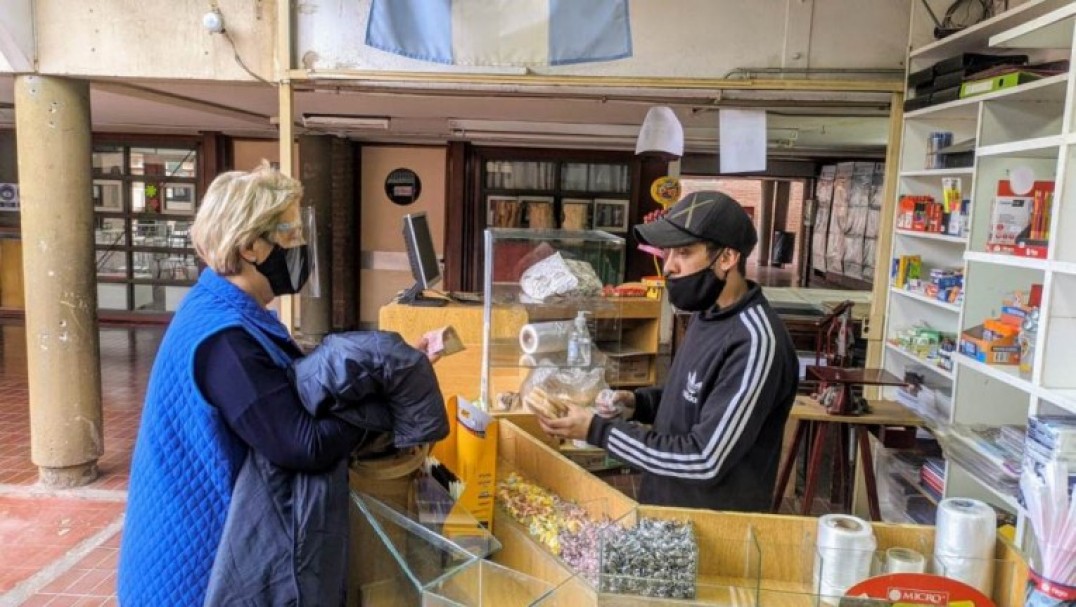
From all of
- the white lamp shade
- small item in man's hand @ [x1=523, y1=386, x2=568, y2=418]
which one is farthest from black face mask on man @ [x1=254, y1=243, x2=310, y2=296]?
the white lamp shade

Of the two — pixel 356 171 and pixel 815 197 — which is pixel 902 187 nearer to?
pixel 356 171

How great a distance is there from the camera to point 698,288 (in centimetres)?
196

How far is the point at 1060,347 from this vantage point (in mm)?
2426

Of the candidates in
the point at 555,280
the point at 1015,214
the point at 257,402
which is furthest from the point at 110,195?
the point at 1015,214

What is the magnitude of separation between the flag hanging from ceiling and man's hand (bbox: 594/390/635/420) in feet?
5.32

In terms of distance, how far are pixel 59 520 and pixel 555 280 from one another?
302 cm

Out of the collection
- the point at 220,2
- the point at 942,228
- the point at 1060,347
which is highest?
the point at 220,2

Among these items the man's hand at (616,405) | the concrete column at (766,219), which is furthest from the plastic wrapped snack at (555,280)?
the concrete column at (766,219)

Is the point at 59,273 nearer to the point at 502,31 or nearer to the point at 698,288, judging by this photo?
the point at 502,31

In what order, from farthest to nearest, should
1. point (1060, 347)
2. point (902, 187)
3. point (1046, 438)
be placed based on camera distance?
point (902, 187) → point (1060, 347) → point (1046, 438)

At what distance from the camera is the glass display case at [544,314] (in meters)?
2.93

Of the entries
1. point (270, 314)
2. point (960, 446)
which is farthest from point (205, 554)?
point (960, 446)

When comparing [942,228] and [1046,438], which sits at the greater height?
A: [942,228]

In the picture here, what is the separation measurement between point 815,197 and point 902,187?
32.7 ft
